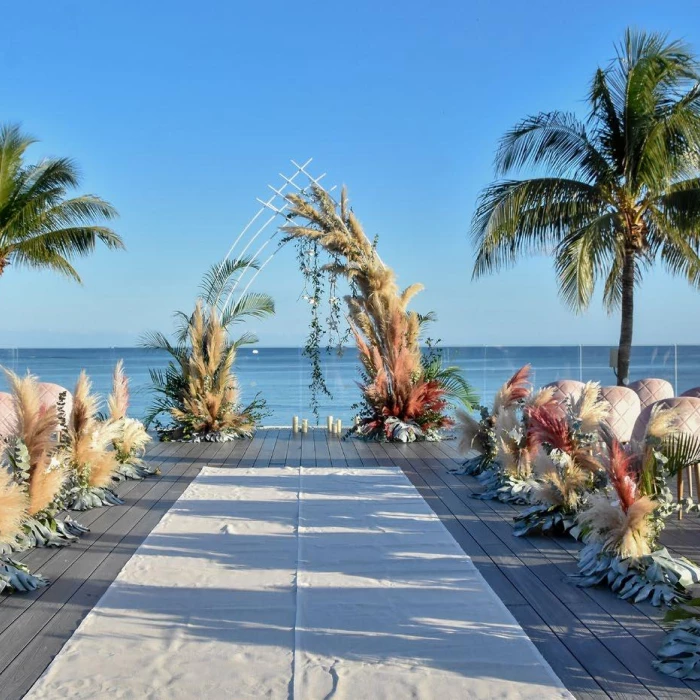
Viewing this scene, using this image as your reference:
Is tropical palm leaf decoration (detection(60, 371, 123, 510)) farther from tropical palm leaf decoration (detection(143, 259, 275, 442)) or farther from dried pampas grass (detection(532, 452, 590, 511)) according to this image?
tropical palm leaf decoration (detection(143, 259, 275, 442))

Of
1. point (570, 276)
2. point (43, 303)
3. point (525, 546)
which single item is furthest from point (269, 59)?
point (43, 303)

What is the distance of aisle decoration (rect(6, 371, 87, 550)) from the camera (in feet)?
14.0

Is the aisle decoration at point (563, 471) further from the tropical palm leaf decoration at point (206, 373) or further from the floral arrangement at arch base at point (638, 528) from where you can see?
the tropical palm leaf decoration at point (206, 373)

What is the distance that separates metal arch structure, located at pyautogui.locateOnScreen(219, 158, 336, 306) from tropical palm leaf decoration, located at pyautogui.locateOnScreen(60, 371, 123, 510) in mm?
4524

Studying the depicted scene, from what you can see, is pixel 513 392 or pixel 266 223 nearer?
pixel 513 392

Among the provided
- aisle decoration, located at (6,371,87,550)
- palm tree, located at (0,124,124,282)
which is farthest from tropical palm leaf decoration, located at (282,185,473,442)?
aisle decoration, located at (6,371,87,550)

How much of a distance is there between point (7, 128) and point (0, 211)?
3.78 feet

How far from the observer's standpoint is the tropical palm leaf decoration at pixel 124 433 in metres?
6.45

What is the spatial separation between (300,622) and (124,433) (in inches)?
163

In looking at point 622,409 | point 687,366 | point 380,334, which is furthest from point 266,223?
point 687,366

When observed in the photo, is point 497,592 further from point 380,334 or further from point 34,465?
point 380,334

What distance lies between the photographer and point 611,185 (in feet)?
29.6

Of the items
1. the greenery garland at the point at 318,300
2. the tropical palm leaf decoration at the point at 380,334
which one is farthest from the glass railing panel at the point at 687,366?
the greenery garland at the point at 318,300

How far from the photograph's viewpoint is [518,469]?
19.1ft
